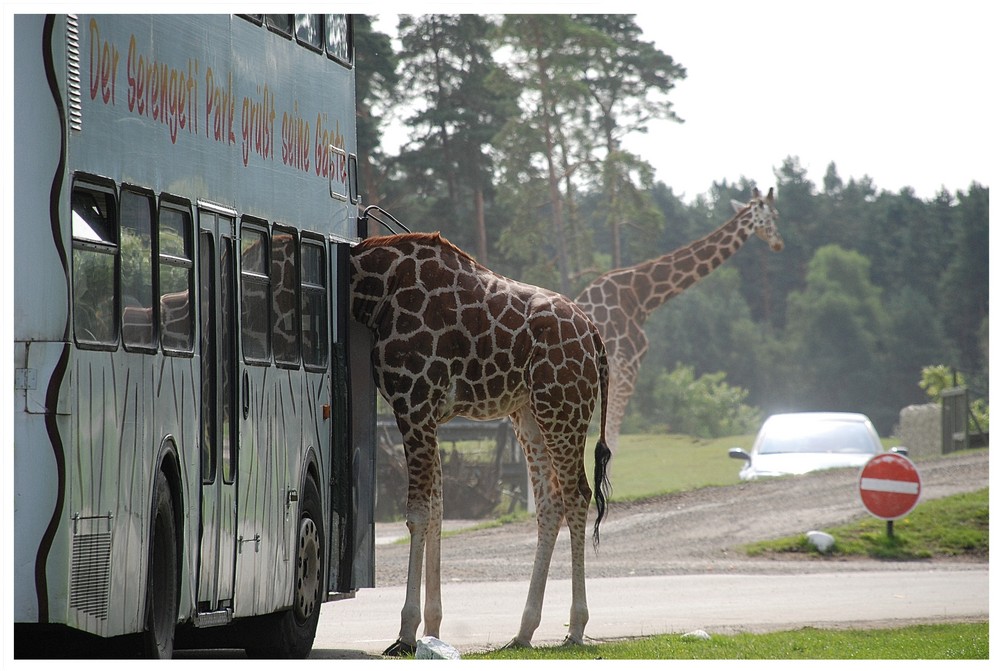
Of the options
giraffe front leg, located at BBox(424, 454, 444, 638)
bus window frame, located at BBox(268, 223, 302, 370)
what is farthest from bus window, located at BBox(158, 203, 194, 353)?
giraffe front leg, located at BBox(424, 454, 444, 638)

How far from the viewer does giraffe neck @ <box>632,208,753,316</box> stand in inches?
991

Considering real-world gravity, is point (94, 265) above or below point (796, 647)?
above

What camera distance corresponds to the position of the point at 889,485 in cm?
1795

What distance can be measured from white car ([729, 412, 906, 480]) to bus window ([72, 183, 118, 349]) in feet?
56.5

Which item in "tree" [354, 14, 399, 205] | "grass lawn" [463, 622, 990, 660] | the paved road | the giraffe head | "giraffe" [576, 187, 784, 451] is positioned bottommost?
the paved road

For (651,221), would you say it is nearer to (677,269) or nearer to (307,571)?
(677,269)

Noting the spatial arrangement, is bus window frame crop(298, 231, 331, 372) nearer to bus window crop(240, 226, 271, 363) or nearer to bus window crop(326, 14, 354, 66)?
bus window crop(240, 226, 271, 363)

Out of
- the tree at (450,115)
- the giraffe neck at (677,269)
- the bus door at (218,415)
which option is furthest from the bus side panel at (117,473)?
the tree at (450,115)

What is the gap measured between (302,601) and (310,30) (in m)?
3.56

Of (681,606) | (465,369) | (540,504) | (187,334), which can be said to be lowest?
(681,606)

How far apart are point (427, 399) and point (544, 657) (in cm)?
186

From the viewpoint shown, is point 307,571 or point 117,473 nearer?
point 117,473

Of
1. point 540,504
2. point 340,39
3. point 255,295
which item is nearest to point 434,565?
point 540,504
